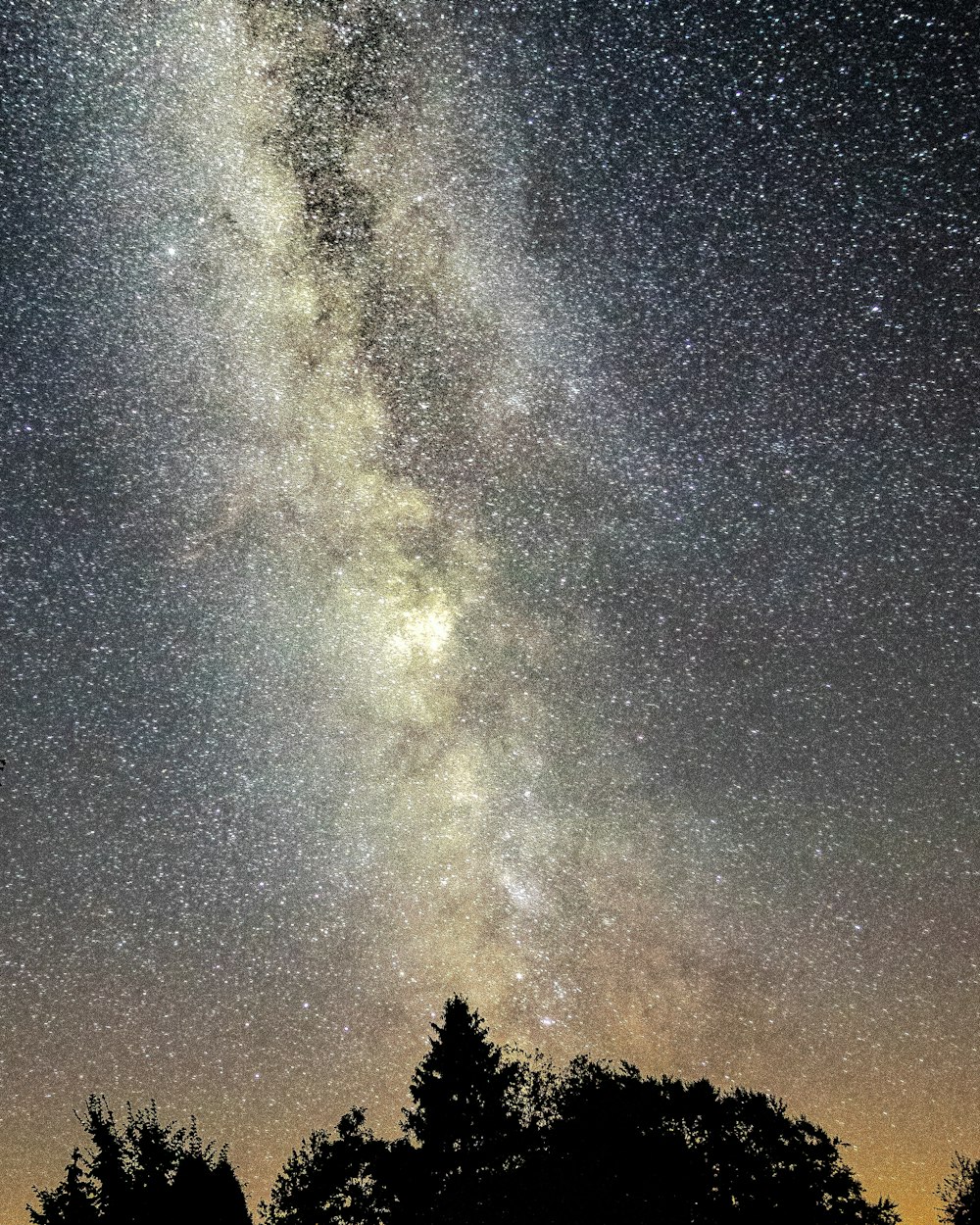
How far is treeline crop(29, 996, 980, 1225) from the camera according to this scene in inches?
821

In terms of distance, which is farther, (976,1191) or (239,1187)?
(976,1191)

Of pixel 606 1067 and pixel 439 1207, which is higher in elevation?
pixel 606 1067

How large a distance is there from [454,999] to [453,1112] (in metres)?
3.72

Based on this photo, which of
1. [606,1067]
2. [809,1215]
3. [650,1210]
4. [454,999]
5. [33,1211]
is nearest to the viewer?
[650,1210]

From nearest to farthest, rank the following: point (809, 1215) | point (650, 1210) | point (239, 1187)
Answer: point (650, 1210), point (809, 1215), point (239, 1187)

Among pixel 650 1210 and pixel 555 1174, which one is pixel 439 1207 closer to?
pixel 555 1174

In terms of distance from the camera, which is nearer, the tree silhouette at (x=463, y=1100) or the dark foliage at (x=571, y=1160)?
the dark foliage at (x=571, y=1160)

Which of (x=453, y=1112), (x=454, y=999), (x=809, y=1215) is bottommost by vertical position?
(x=809, y=1215)

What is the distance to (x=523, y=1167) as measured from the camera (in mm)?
22031

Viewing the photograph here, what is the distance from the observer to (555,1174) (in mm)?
20953

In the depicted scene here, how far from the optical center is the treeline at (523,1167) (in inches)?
821

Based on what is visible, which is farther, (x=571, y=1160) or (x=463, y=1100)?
(x=463, y=1100)

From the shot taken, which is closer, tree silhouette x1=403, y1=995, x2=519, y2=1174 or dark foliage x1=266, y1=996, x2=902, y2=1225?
dark foliage x1=266, y1=996, x2=902, y2=1225

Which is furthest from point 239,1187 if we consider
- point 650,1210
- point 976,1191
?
point 976,1191
